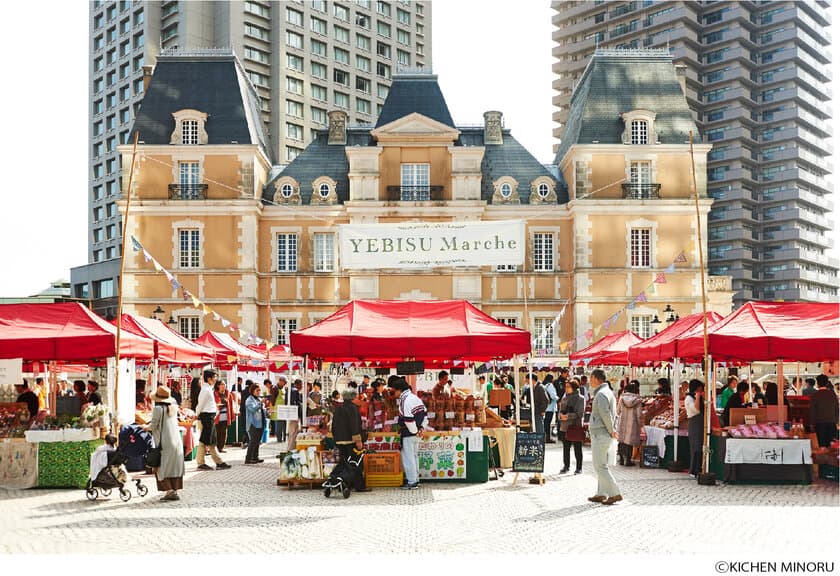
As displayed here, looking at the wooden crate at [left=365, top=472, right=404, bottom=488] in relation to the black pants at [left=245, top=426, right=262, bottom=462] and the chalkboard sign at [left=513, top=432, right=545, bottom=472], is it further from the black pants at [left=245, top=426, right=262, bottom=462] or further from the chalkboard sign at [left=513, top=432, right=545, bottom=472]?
the black pants at [left=245, top=426, right=262, bottom=462]

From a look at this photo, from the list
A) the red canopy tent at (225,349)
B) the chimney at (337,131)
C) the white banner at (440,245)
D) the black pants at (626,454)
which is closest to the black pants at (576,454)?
the black pants at (626,454)

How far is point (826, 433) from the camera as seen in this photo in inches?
626

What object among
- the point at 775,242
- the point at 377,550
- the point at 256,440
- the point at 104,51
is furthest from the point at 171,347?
the point at 775,242

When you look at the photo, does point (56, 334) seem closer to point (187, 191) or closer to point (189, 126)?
point (187, 191)

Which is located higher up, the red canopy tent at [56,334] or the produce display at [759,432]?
the red canopy tent at [56,334]

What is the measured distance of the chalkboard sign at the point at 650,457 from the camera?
18.0 metres

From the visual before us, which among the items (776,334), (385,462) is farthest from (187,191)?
(776,334)

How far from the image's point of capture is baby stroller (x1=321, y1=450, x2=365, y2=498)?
13914mm

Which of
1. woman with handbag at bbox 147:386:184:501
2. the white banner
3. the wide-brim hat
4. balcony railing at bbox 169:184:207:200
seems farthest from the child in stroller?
balcony railing at bbox 169:184:207:200

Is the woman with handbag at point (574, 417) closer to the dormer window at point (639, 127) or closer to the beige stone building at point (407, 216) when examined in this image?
the beige stone building at point (407, 216)

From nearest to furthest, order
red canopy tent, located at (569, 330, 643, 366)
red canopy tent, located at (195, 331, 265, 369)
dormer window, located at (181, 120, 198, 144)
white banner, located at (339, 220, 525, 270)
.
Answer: white banner, located at (339, 220, 525, 270) < red canopy tent, located at (195, 331, 265, 369) < red canopy tent, located at (569, 330, 643, 366) < dormer window, located at (181, 120, 198, 144)

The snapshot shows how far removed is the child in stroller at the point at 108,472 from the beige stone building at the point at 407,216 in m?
28.6

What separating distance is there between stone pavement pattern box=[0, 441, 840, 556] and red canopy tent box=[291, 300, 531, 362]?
87.6 inches

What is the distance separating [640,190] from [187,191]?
20209mm
